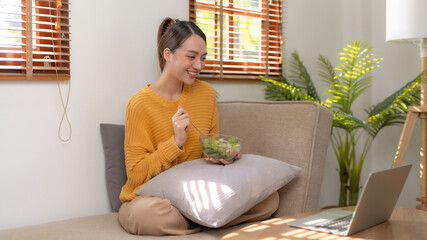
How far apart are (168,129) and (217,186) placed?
469 mm

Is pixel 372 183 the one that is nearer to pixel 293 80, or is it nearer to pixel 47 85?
pixel 47 85

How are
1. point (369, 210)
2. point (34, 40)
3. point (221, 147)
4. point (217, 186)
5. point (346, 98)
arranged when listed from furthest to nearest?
point (346, 98) < point (34, 40) < point (221, 147) < point (217, 186) < point (369, 210)

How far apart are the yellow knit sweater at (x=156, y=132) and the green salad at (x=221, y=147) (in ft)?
0.42

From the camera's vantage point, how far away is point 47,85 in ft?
7.57

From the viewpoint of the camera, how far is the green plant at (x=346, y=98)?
118 inches

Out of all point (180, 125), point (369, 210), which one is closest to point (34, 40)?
point (180, 125)

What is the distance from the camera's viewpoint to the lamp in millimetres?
2631

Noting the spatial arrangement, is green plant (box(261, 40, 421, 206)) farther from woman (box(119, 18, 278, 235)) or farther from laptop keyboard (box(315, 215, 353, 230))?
laptop keyboard (box(315, 215, 353, 230))

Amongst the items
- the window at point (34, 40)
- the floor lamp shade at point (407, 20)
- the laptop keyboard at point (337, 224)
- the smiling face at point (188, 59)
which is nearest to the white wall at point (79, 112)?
the window at point (34, 40)

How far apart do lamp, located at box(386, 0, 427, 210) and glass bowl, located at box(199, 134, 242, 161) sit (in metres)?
1.09

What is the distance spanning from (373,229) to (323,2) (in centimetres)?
225

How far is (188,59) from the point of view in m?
2.36

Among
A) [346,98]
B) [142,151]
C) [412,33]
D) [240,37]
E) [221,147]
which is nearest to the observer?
[221,147]

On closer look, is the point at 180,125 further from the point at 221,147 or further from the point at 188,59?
the point at 188,59
